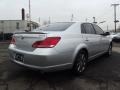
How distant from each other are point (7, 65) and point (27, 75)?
146 cm

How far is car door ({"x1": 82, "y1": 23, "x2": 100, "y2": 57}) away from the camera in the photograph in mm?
5312

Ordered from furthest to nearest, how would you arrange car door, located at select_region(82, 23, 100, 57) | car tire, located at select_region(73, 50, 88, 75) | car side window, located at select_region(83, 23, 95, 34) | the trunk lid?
car side window, located at select_region(83, 23, 95, 34)
car door, located at select_region(82, 23, 100, 57)
car tire, located at select_region(73, 50, 88, 75)
the trunk lid

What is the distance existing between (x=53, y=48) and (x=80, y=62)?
1259mm

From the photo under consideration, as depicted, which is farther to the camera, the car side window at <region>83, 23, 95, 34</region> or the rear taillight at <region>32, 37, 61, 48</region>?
the car side window at <region>83, 23, 95, 34</region>

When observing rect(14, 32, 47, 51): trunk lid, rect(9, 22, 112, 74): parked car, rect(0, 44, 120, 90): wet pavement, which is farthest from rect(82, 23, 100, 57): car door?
rect(14, 32, 47, 51): trunk lid

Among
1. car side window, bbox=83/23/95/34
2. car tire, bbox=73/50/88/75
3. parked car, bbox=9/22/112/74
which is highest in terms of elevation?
car side window, bbox=83/23/95/34

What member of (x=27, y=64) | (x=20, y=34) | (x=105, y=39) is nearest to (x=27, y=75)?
(x=27, y=64)

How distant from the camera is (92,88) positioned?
4.14 metres

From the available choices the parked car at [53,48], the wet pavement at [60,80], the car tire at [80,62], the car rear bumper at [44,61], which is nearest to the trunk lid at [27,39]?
the parked car at [53,48]

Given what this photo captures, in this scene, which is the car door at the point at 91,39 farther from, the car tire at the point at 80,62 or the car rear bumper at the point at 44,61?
the car rear bumper at the point at 44,61

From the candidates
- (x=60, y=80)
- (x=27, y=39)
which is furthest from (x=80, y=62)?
(x=27, y=39)

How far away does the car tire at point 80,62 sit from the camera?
4.80 metres

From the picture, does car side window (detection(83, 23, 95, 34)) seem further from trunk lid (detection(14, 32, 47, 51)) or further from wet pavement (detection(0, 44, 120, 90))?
trunk lid (detection(14, 32, 47, 51))

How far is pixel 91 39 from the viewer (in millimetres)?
5590
